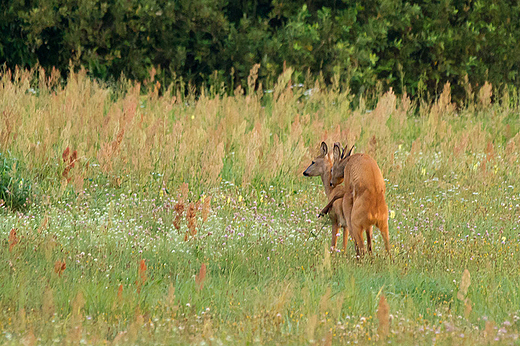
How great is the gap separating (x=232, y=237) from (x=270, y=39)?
9257mm

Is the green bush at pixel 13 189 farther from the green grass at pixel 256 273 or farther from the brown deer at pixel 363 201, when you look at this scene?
the brown deer at pixel 363 201

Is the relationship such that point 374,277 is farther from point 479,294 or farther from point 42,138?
point 42,138

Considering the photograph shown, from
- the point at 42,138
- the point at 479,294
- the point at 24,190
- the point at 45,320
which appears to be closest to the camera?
the point at 45,320

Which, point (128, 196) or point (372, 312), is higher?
point (372, 312)

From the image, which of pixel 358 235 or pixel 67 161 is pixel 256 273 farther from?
pixel 67 161

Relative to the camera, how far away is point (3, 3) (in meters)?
13.9

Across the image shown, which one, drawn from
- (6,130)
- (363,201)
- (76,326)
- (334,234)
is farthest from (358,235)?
(6,130)

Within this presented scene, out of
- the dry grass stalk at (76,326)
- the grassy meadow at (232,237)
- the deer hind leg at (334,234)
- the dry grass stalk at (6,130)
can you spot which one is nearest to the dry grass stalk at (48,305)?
the grassy meadow at (232,237)

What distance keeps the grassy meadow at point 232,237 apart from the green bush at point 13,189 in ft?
0.05

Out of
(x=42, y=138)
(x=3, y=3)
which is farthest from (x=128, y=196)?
(x=3, y=3)

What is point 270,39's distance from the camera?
14867 millimetres

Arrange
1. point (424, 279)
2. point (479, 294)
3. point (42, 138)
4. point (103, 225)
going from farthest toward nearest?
point (42, 138) < point (103, 225) < point (424, 279) < point (479, 294)

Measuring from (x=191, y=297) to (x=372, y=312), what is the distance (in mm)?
1159

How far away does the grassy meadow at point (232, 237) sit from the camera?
13.6ft
